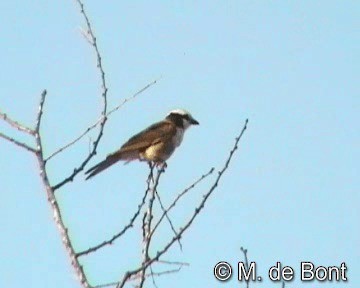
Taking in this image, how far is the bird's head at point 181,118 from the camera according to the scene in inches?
347

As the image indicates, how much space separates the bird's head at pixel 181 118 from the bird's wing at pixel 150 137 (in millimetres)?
219

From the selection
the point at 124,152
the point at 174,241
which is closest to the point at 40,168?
the point at 174,241

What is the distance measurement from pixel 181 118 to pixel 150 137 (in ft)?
2.76

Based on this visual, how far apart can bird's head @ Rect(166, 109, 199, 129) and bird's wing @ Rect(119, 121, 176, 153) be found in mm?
219

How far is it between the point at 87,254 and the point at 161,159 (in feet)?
15.0

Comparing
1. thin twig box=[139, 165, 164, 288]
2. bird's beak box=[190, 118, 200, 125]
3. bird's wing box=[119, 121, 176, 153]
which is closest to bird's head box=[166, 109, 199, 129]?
bird's beak box=[190, 118, 200, 125]

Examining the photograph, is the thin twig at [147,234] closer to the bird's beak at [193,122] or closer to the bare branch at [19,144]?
the bare branch at [19,144]

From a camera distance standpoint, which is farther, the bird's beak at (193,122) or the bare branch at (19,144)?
the bird's beak at (193,122)

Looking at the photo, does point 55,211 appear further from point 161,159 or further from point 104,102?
point 161,159

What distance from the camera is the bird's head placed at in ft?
28.9

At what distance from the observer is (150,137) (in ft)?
26.9

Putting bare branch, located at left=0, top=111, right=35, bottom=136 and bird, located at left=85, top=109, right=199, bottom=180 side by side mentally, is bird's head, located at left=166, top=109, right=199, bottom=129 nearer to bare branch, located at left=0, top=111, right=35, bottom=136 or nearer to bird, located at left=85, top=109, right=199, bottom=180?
bird, located at left=85, top=109, right=199, bottom=180

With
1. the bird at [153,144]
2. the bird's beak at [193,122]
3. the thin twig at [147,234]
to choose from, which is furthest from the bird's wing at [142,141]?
the thin twig at [147,234]

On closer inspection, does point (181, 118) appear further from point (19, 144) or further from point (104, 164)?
point (19, 144)
